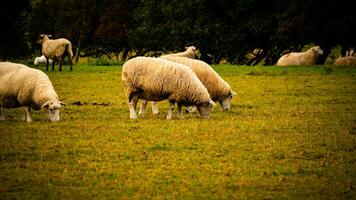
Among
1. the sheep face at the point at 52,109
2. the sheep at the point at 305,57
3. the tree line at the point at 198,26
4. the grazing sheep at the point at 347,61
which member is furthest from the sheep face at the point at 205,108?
the sheep at the point at 305,57

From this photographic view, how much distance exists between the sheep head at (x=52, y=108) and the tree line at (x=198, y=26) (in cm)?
2534

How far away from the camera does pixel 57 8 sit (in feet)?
192

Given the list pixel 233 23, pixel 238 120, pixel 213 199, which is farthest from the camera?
pixel 233 23

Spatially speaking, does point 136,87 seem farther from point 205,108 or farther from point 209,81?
point 209,81

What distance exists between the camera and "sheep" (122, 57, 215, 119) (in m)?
17.3

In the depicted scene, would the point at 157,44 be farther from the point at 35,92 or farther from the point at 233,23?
the point at 35,92

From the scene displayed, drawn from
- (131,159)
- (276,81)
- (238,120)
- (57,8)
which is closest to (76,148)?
(131,159)

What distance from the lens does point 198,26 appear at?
45.3m

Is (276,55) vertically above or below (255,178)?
below

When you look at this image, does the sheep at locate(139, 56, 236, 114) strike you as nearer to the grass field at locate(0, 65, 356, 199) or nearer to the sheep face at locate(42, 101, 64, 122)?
the grass field at locate(0, 65, 356, 199)

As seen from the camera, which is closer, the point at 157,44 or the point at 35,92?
the point at 35,92

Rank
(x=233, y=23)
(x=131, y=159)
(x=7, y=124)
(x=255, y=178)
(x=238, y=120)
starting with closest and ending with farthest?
(x=255, y=178)
(x=131, y=159)
(x=7, y=124)
(x=238, y=120)
(x=233, y=23)

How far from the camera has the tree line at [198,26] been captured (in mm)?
40625

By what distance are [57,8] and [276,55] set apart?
61.2 ft
